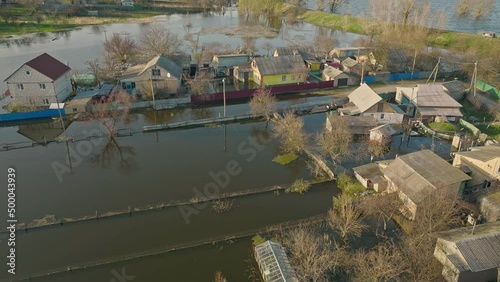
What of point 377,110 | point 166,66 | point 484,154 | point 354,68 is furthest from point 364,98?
point 166,66

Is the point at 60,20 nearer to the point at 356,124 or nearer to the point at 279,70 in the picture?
the point at 279,70

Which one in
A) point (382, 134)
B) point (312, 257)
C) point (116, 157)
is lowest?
point (116, 157)

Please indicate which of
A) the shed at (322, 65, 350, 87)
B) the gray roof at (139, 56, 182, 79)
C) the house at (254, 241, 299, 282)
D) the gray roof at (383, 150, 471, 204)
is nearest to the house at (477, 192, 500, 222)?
the gray roof at (383, 150, 471, 204)

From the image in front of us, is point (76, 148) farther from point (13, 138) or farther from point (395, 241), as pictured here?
point (395, 241)

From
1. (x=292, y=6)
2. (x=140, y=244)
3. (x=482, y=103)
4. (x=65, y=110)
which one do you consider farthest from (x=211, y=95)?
(x=292, y=6)

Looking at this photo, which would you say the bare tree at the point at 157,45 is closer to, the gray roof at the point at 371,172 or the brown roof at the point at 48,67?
the brown roof at the point at 48,67

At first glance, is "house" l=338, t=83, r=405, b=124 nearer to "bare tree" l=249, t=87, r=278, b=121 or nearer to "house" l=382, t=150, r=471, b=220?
"bare tree" l=249, t=87, r=278, b=121

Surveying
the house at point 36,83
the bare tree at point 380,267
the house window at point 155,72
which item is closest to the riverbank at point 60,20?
the house at point 36,83
